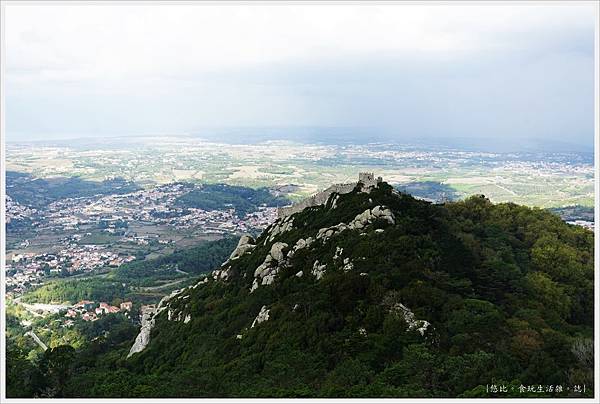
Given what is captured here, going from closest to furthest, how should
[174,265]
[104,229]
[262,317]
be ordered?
[262,317]
[174,265]
[104,229]

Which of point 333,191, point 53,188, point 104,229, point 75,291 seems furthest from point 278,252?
point 53,188

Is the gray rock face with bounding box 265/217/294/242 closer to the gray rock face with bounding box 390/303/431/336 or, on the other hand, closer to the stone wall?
the stone wall

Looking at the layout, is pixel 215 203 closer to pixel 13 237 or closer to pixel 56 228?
pixel 56 228

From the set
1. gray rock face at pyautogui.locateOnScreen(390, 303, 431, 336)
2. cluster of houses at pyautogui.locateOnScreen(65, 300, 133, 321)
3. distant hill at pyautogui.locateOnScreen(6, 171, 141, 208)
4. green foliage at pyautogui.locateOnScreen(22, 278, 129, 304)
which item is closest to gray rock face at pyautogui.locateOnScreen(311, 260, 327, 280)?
gray rock face at pyautogui.locateOnScreen(390, 303, 431, 336)

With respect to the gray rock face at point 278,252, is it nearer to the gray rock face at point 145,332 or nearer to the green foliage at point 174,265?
the gray rock face at point 145,332

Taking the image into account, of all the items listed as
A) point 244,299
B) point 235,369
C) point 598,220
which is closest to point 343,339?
point 235,369

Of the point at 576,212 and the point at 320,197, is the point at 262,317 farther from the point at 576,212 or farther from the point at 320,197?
the point at 576,212
